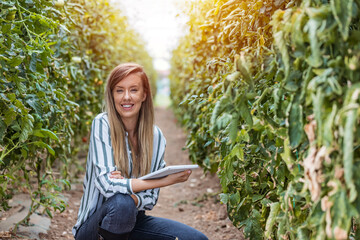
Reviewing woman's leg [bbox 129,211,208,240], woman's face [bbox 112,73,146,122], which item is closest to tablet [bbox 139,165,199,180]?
woman's leg [bbox 129,211,208,240]

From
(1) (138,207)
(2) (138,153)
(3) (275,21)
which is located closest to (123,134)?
(2) (138,153)

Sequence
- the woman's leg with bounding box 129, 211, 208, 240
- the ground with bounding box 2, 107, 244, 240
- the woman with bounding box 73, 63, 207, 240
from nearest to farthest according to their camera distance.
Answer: the woman with bounding box 73, 63, 207, 240
the woman's leg with bounding box 129, 211, 208, 240
the ground with bounding box 2, 107, 244, 240

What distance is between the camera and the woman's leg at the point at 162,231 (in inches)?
90.1

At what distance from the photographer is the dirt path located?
322 centimetres

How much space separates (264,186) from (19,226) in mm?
1894

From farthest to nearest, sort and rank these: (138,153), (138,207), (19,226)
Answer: (19,226) < (138,153) < (138,207)

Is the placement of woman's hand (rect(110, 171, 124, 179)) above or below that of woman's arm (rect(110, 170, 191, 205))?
above

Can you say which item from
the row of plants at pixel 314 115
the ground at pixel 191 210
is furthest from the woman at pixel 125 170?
the ground at pixel 191 210

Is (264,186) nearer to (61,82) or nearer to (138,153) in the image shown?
(138,153)

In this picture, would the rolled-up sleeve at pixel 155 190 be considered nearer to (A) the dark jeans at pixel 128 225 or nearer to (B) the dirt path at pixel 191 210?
(A) the dark jeans at pixel 128 225

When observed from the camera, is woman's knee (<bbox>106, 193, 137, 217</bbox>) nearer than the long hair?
Yes

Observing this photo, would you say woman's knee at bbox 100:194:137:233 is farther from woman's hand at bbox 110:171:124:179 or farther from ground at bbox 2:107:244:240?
ground at bbox 2:107:244:240

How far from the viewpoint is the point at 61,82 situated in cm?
294

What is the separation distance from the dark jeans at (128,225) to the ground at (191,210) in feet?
2.80
